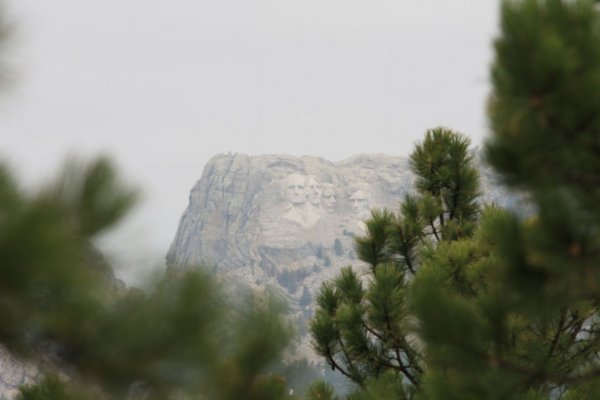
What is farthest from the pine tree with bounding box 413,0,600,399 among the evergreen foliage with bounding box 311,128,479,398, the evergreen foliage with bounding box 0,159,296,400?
the evergreen foliage with bounding box 311,128,479,398

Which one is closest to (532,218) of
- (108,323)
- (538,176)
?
(538,176)

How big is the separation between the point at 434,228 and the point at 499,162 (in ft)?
18.3

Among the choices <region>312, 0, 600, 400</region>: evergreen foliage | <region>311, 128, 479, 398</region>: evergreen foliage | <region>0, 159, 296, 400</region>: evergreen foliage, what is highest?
<region>311, 128, 479, 398</region>: evergreen foliage

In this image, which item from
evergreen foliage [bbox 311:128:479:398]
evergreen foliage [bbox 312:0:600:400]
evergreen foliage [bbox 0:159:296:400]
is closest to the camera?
evergreen foliage [bbox 0:159:296:400]

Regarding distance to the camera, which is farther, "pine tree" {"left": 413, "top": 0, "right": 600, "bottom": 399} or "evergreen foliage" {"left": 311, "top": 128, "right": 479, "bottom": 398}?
"evergreen foliage" {"left": 311, "top": 128, "right": 479, "bottom": 398}

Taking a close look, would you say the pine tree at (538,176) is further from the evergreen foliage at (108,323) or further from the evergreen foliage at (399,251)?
the evergreen foliage at (399,251)

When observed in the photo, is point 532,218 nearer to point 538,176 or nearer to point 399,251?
point 538,176

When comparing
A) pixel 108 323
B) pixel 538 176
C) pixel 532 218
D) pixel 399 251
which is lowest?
pixel 108 323

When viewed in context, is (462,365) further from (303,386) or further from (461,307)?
(303,386)

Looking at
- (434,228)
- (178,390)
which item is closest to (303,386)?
(178,390)

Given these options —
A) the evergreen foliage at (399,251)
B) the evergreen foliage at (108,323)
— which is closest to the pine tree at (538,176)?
the evergreen foliage at (108,323)

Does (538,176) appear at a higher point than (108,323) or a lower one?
higher

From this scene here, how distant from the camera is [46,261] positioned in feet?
6.38

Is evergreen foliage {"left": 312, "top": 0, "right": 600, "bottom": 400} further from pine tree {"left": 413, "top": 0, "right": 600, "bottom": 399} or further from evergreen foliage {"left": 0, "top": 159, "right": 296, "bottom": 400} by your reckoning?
evergreen foliage {"left": 0, "top": 159, "right": 296, "bottom": 400}
